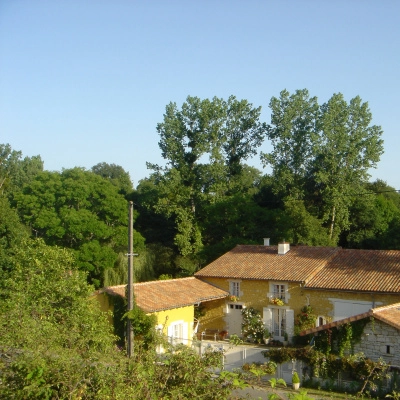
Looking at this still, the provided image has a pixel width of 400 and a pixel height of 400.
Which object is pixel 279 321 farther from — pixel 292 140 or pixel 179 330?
pixel 292 140

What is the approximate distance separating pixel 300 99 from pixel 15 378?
34.2 metres

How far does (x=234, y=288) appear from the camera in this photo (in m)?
28.3

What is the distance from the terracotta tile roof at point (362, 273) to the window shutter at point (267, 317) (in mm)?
2553

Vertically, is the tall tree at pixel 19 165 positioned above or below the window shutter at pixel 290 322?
above

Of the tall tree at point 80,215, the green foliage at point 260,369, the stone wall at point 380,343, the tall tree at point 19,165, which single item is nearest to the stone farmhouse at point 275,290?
the stone wall at point 380,343

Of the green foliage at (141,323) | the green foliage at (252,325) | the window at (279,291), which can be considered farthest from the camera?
the window at (279,291)

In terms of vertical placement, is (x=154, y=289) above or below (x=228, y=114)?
below

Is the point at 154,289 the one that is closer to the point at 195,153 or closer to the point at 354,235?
the point at 195,153

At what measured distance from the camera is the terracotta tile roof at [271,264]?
27016 mm

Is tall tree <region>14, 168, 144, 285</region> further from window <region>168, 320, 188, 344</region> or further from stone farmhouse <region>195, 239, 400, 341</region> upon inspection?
window <region>168, 320, 188, 344</region>

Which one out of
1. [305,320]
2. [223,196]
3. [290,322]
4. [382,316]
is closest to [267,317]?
[290,322]

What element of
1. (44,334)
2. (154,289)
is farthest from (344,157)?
(44,334)

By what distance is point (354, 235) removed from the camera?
39.0 meters

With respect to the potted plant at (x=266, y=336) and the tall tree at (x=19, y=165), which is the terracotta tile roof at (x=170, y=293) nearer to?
the potted plant at (x=266, y=336)
